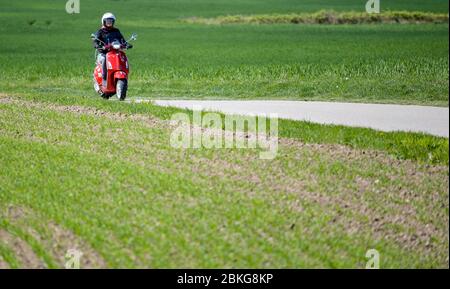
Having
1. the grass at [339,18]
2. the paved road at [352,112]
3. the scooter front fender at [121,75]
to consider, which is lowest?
the grass at [339,18]

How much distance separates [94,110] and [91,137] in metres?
2.68

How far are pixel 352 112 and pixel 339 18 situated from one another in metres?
36.2

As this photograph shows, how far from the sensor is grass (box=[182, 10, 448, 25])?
5244cm

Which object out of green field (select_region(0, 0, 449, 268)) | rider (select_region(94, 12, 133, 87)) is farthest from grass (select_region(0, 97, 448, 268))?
rider (select_region(94, 12, 133, 87))

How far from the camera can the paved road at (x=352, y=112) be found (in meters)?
15.6

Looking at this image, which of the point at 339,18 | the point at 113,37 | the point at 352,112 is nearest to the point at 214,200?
the point at 352,112

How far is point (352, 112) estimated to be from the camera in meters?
17.5

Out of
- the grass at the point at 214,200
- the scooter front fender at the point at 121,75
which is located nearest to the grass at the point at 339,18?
the scooter front fender at the point at 121,75

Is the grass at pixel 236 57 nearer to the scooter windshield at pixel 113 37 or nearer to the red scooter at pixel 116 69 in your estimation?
the red scooter at pixel 116 69

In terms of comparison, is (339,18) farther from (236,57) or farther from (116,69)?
(116,69)

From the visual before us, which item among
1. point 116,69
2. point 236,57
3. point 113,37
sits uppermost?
point 113,37

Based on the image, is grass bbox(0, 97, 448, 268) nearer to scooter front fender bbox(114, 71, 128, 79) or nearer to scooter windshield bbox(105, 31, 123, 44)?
scooter front fender bbox(114, 71, 128, 79)

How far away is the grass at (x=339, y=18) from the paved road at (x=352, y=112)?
34002 mm
